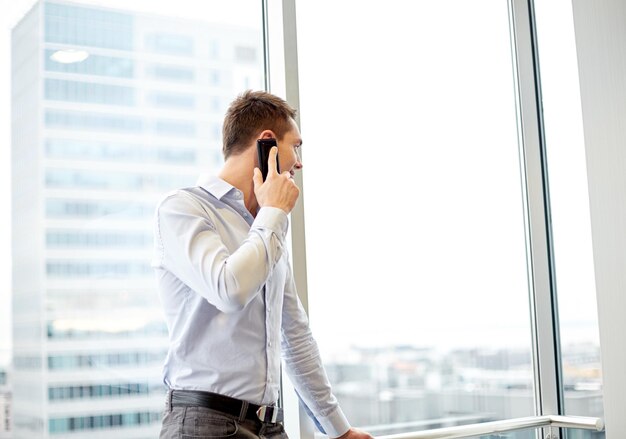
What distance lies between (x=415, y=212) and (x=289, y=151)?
3.92ft

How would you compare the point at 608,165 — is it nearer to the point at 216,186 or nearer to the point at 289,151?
the point at 289,151

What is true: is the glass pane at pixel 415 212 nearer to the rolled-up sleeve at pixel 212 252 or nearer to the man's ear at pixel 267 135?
the man's ear at pixel 267 135

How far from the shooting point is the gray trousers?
182 centimetres

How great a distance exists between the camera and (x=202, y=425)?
1814mm

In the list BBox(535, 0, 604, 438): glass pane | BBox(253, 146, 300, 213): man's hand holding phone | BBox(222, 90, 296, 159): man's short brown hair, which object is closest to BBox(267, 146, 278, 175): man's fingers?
BBox(253, 146, 300, 213): man's hand holding phone

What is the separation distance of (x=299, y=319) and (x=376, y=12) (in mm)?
1457

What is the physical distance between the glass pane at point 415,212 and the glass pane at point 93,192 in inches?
22.0

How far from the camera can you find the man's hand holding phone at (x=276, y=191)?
188cm

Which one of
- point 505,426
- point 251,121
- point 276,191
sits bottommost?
point 505,426

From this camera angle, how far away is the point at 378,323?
298 cm

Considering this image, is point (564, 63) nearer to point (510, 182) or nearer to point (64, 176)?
point (510, 182)

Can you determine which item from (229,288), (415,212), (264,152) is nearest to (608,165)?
(415,212)

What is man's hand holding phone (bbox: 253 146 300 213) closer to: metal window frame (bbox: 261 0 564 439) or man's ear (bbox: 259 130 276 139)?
man's ear (bbox: 259 130 276 139)

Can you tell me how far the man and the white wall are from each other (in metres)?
1.70
